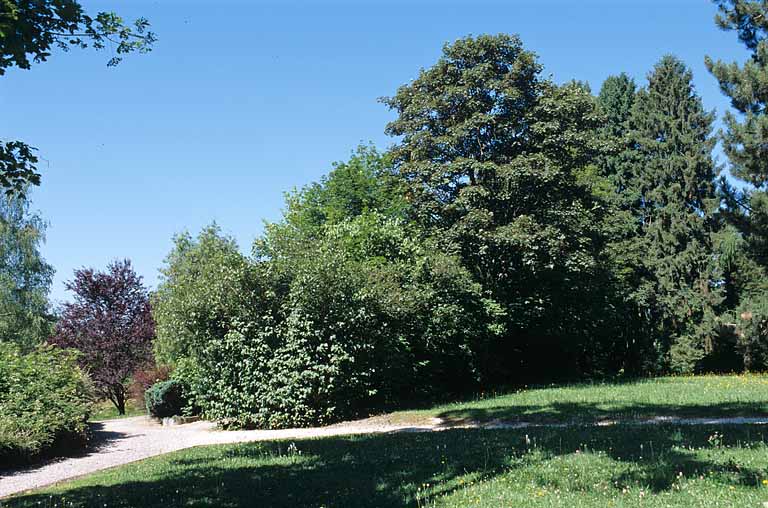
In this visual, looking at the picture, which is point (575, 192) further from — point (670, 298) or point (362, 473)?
point (362, 473)

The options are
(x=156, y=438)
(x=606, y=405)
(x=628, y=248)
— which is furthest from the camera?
(x=628, y=248)

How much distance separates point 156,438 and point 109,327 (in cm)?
1449

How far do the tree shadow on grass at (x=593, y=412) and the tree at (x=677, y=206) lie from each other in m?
17.1

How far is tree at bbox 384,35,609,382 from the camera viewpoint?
20.5 metres

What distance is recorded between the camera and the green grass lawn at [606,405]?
12.1 meters

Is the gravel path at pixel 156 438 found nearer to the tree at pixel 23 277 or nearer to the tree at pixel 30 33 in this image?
the tree at pixel 30 33

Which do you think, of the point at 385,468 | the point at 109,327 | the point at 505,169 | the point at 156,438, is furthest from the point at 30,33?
the point at 109,327

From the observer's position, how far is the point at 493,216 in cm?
2103

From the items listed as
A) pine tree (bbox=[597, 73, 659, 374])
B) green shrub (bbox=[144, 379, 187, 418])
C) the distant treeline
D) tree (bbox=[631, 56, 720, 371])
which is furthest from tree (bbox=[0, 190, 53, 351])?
tree (bbox=[631, 56, 720, 371])

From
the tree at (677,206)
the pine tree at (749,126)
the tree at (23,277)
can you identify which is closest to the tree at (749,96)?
the pine tree at (749,126)

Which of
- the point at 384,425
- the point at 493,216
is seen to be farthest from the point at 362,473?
the point at 493,216

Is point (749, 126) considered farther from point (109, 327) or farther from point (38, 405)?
point (109, 327)

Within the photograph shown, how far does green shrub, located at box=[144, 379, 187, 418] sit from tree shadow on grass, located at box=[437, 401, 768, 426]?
367 inches

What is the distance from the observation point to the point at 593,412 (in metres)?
12.6
